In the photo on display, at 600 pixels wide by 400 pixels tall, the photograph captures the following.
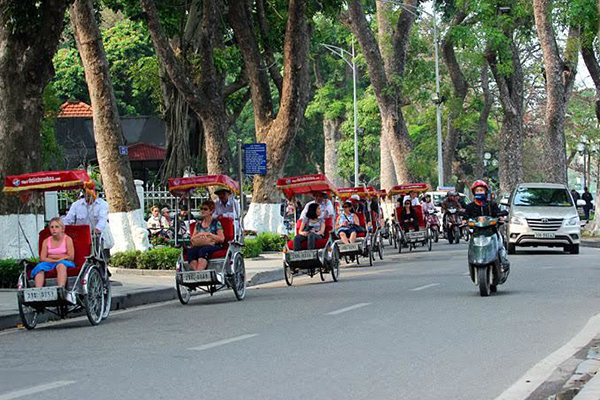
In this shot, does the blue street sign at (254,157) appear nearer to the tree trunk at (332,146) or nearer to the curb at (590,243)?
the curb at (590,243)

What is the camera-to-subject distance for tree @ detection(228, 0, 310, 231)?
33406mm

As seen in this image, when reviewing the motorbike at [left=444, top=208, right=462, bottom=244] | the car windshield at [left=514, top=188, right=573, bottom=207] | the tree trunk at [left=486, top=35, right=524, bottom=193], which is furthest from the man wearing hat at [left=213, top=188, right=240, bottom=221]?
the tree trunk at [left=486, top=35, right=524, bottom=193]

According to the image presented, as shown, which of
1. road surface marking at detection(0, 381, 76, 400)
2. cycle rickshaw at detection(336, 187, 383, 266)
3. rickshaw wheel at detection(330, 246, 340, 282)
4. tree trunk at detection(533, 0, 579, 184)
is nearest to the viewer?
road surface marking at detection(0, 381, 76, 400)

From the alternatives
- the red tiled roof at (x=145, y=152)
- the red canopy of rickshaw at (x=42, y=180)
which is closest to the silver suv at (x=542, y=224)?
the red canopy of rickshaw at (x=42, y=180)

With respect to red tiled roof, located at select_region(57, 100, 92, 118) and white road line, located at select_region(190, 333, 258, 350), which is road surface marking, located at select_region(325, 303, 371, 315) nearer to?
white road line, located at select_region(190, 333, 258, 350)

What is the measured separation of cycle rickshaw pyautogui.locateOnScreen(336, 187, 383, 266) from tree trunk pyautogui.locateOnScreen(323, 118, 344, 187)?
33.1 m

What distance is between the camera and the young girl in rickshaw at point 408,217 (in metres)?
37.3

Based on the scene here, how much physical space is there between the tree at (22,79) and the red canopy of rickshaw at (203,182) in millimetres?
2780

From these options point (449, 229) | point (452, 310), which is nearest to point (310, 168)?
point (449, 229)

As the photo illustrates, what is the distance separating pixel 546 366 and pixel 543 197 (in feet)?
76.9

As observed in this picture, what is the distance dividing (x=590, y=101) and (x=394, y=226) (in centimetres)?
4677

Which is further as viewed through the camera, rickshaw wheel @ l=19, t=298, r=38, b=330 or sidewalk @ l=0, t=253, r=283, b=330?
sidewalk @ l=0, t=253, r=283, b=330

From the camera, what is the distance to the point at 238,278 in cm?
1955

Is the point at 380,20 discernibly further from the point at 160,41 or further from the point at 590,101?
the point at 590,101
